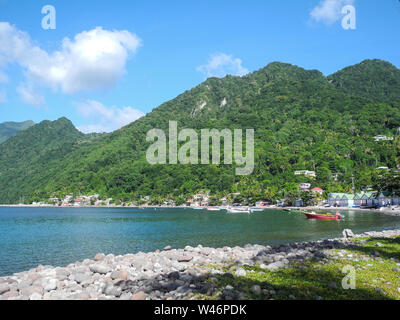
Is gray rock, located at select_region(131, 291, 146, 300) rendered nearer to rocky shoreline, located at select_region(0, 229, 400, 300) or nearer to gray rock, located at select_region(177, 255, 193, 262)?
rocky shoreline, located at select_region(0, 229, 400, 300)

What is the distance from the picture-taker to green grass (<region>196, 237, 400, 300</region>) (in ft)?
25.2

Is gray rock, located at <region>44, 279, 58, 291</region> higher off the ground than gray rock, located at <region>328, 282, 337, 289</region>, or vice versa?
gray rock, located at <region>328, 282, 337, 289</region>

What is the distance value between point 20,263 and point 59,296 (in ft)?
46.1

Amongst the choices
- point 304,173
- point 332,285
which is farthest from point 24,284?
point 304,173

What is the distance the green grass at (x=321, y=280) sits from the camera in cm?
768

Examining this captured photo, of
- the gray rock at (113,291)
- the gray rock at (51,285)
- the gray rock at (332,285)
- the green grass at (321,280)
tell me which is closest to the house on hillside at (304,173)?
the green grass at (321,280)

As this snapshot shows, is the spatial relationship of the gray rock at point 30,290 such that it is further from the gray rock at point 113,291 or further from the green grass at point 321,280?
the green grass at point 321,280

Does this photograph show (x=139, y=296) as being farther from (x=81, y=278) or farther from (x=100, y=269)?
(x=100, y=269)

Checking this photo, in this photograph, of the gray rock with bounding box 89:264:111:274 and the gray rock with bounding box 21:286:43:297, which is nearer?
the gray rock with bounding box 21:286:43:297

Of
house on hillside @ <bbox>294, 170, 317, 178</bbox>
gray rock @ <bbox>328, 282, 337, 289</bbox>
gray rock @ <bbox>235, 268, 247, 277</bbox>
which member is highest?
house on hillside @ <bbox>294, 170, 317, 178</bbox>

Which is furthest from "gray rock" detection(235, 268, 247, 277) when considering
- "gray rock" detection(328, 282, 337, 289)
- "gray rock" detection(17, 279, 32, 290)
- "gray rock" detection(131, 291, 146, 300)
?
"gray rock" detection(17, 279, 32, 290)

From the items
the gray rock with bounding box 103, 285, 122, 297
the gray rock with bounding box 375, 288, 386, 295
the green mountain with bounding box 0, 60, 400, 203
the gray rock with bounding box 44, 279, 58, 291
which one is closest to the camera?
the gray rock with bounding box 375, 288, 386, 295

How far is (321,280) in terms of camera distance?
9.11 m
